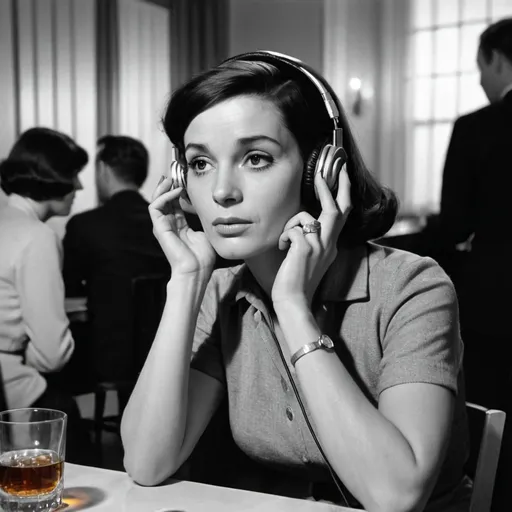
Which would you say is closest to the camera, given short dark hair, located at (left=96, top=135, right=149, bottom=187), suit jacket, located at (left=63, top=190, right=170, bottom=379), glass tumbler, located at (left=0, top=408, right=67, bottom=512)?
glass tumbler, located at (left=0, top=408, right=67, bottom=512)

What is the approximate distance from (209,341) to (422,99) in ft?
14.2

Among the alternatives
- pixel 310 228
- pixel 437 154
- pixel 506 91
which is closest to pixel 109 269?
pixel 506 91

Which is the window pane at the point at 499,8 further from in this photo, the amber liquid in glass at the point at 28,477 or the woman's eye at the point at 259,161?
the amber liquid in glass at the point at 28,477

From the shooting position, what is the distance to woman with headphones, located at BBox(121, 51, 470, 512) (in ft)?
3.43

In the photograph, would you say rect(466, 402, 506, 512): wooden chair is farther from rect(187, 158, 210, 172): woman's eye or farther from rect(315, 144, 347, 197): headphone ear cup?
rect(187, 158, 210, 172): woman's eye

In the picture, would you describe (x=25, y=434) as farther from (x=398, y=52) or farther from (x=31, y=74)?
(x=398, y=52)

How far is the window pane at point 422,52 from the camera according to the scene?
5.26 metres

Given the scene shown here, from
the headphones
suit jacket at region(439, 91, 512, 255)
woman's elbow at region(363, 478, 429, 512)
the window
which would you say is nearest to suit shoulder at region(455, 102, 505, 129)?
suit jacket at region(439, 91, 512, 255)

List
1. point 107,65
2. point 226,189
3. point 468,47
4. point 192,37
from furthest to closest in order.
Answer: point 468,47 → point 192,37 → point 107,65 → point 226,189

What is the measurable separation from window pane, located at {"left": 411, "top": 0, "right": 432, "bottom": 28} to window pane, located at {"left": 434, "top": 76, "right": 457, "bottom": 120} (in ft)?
1.35

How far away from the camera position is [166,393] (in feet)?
3.72

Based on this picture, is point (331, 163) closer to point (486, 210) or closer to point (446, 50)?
point (486, 210)

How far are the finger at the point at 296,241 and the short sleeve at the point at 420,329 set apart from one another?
15cm

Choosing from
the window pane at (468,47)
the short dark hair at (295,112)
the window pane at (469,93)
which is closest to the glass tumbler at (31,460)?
the short dark hair at (295,112)
